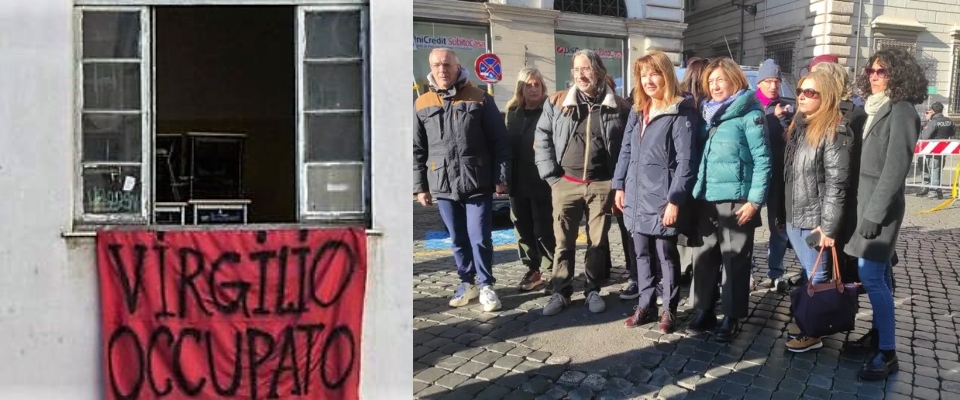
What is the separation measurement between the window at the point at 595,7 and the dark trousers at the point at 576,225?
15.2 m

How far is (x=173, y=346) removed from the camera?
3.25 meters

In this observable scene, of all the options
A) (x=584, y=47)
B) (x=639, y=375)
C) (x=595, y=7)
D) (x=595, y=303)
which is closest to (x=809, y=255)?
(x=639, y=375)

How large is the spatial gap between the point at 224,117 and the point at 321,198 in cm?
602

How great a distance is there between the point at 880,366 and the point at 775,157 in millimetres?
2024

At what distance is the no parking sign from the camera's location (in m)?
16.4

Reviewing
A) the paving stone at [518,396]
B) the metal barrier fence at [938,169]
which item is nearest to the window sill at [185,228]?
the paving stone at [518,396]

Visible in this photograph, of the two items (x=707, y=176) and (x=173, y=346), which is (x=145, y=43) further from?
(x=707, y=176)

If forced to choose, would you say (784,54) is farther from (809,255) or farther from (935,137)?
(809,255)

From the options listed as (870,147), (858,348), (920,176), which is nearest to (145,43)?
(870,147)

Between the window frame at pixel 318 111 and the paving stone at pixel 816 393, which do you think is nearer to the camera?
the window frame at pixel 318 111

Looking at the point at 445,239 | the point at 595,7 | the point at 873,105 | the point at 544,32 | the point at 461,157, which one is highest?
the point at 595,7

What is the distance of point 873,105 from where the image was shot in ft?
13.7

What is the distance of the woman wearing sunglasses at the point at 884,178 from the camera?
3.77 meters

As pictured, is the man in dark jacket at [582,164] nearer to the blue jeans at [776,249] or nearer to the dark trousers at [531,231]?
the dark trousers at [531,231]
